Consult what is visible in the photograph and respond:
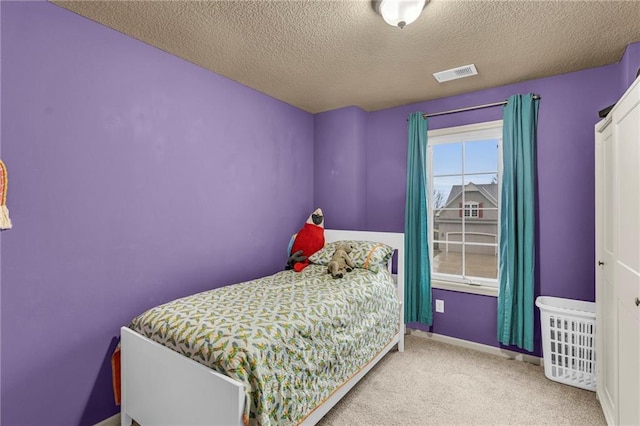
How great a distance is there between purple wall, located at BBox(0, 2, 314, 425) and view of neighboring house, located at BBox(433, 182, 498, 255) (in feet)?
6.93

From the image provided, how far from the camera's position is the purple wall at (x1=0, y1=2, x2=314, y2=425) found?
162cm

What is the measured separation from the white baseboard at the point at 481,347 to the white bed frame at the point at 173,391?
4.77 feet

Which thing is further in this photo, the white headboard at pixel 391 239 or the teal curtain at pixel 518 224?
the white headboard at pixel 391 239

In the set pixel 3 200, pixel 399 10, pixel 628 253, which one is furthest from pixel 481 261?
pixel 3 200

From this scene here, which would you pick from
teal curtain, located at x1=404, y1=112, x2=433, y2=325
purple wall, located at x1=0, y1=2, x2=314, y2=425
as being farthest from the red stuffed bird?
teal curtain, located at x1=404, y1=112, x2=433, y2=325

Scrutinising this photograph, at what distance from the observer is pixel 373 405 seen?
2090 mm

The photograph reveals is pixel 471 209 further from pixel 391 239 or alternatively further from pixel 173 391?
pixel 173 391

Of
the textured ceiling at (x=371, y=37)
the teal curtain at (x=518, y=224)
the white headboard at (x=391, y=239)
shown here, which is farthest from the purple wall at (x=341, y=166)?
the teal curtain at (x=518, y=224)

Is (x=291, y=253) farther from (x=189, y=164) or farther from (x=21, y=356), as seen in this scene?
(x=21, y=356)

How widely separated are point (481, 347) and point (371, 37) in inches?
109

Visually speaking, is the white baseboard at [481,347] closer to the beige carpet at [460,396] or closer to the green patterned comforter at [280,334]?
the beige carpet at [460,396]

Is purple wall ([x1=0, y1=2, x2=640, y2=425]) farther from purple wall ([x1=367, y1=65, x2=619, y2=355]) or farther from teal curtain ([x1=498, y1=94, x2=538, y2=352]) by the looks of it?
teal curtain ([x1=498, y1=94, x2=538, y2=352])

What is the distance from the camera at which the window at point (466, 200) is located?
2.98m

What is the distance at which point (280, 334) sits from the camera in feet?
5.08
